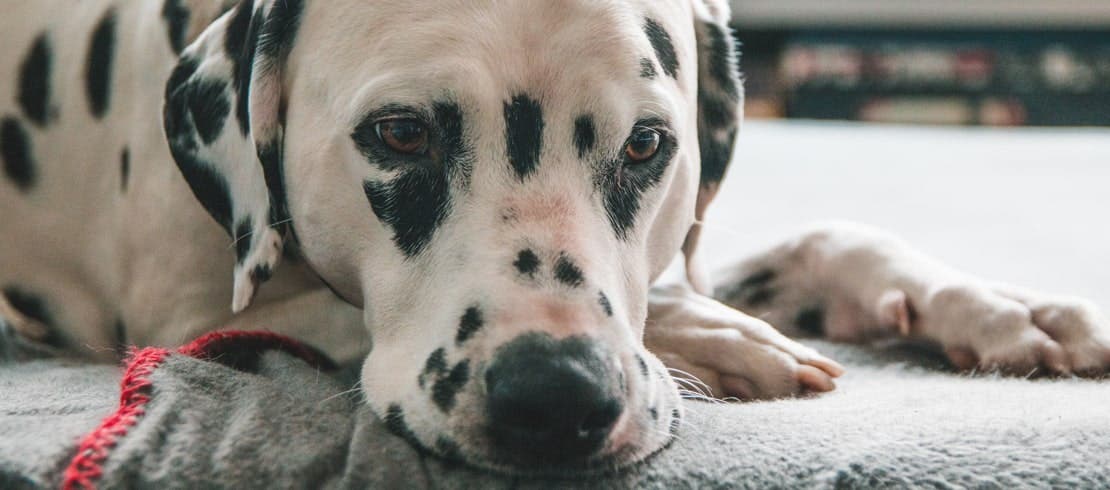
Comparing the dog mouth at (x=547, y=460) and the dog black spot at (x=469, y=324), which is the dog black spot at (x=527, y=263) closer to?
the dog black spot at (x=469, y=324)

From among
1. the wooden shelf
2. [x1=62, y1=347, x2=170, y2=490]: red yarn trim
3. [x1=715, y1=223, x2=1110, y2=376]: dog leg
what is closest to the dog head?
[x1=62, y1=347, x2=170, y2=490]: red yarn trim

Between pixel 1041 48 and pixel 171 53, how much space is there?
794 cm

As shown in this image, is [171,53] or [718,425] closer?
[718,425]

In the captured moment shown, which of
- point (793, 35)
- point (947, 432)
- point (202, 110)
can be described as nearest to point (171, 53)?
point (202, 110)

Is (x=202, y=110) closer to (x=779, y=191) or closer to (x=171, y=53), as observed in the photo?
(x=171, y=53)

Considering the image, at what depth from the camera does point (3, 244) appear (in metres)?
2.00

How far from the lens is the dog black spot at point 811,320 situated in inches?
75.1

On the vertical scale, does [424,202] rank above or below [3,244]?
above

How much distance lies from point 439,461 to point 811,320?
99 centimetres

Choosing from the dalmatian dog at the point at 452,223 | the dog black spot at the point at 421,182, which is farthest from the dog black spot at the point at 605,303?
the dog black spot at the point at 421,182

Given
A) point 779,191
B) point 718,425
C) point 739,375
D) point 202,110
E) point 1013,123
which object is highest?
point 202,110

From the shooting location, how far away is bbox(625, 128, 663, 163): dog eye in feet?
4.67

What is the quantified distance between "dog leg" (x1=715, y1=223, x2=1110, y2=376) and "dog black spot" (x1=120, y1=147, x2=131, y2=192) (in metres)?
1.02

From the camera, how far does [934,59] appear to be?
855cm
